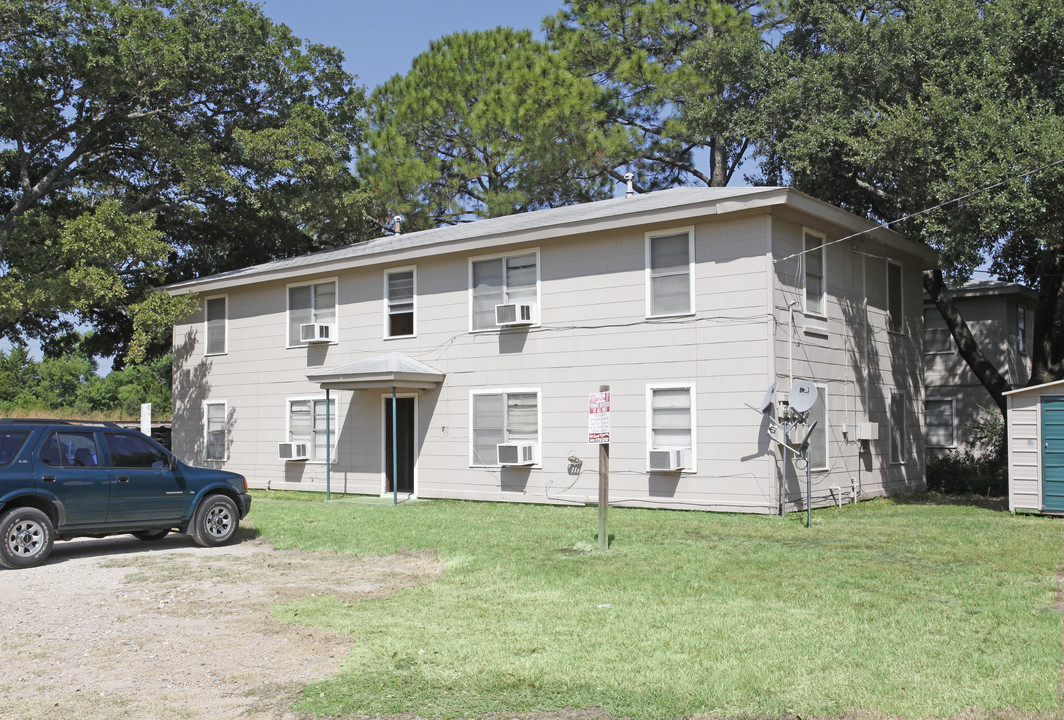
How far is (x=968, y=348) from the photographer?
2109cm

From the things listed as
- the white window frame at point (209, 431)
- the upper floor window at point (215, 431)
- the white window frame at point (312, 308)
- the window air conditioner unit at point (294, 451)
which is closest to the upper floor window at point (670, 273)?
the white window frame at point (312, 308)

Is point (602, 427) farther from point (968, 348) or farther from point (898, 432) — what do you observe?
point (968, 348)

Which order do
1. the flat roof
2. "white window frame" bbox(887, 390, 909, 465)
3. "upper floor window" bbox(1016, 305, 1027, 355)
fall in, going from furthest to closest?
"upper floor window" bbox(1016, 305, 1027, 355) < "white window frame" bbox(887, 390, 909, 465) < the flat roof

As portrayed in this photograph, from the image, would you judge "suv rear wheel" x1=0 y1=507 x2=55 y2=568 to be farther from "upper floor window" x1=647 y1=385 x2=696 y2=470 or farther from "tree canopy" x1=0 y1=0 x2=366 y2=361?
"tree canopy" x1=0 y1=0 x2=366 y2=361

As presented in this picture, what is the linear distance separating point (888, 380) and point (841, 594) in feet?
38.1

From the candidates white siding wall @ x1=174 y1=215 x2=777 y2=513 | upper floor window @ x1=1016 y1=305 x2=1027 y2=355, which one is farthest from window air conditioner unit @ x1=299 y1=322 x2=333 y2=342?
upper floor window @ x1=1016 y1=305 x2=1027 y2=355

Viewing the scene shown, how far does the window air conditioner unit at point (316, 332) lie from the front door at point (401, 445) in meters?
2.09

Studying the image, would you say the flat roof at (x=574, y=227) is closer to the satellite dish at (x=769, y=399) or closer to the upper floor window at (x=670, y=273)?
the upper floor window at (x=670, y=273)

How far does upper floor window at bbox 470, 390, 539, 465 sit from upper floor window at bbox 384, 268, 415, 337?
7.94 feet

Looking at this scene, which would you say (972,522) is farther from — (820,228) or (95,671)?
(95,671)

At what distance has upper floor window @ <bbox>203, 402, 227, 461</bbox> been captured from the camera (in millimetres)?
22516

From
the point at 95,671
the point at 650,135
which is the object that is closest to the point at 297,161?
the point at 650,135

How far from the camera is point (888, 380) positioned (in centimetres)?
1884

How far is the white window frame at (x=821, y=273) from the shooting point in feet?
52.5
